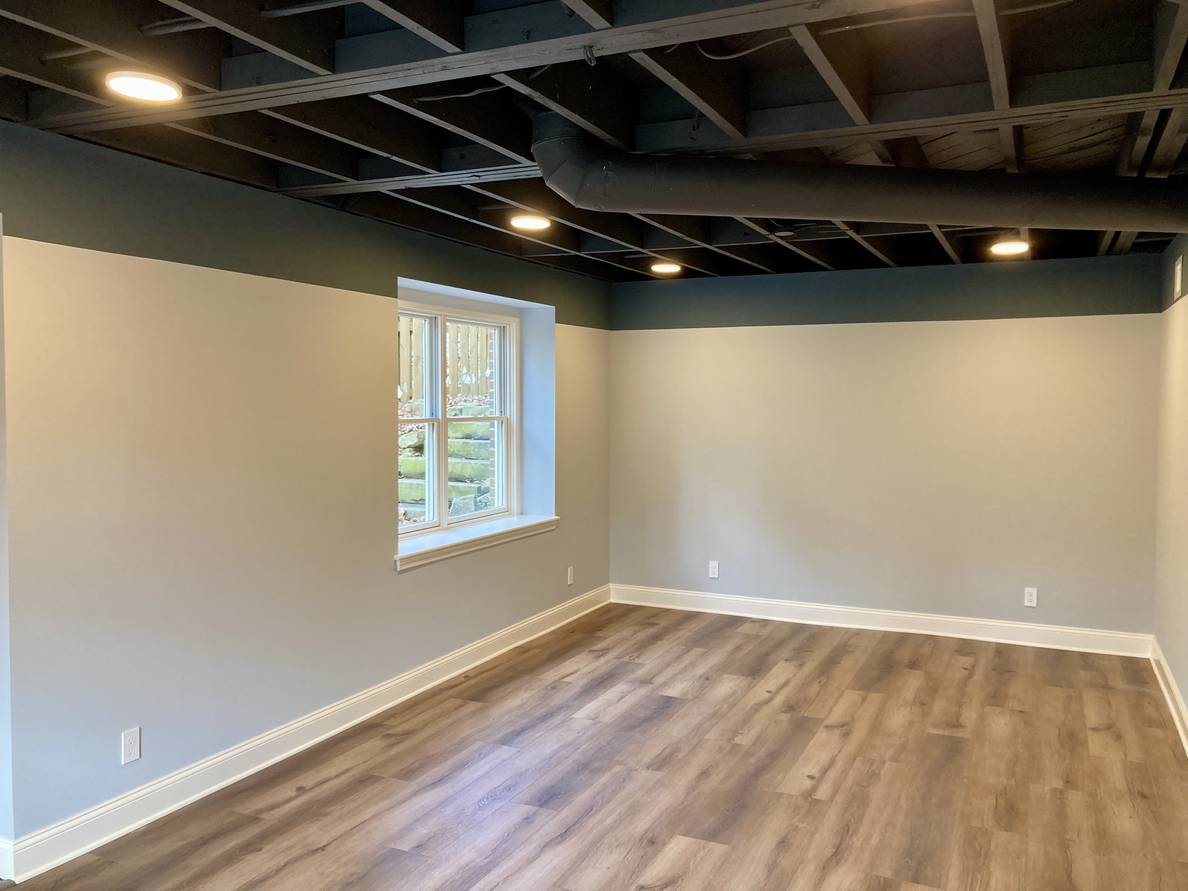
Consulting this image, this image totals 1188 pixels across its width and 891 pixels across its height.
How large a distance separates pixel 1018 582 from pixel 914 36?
3.83m

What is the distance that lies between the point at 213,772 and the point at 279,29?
8.59ft

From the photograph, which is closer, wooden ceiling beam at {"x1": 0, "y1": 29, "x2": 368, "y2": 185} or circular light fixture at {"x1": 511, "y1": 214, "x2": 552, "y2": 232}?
wooden ceiling beam at {"x1": 0, "y1": 29, "x2": 368, "y2": 185}

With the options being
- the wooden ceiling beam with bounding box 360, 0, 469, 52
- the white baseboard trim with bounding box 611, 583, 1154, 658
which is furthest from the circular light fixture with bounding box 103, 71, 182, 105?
the white baseboard trim with bounding box 611, 583, 1154, 658

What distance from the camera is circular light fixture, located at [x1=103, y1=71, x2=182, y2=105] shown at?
2.32 m

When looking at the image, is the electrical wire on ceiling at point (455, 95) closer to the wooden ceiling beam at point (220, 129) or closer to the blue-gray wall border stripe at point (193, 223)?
the wooden ceiling beam at point (220, 129)

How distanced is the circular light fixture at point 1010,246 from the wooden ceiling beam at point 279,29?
144 inches

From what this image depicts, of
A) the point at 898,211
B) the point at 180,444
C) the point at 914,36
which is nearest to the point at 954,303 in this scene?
the point at 898,211

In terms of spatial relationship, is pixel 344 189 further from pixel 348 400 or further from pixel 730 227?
pixel 730 227

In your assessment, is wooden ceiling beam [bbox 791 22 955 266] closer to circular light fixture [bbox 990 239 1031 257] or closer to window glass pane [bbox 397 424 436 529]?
circular light fixture [bbox 990 239 1031 257]

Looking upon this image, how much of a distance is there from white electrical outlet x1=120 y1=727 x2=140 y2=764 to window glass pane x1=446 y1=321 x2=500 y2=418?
99.0 inches

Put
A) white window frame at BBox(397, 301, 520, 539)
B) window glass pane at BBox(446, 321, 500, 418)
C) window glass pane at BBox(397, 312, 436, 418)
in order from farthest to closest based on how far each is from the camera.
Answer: window glass pane at BBox(446, 321, 500, 418), white window frame at BBox(397, 301, 520, 539), window glass pane at BBox(397, 312, 436, 418)

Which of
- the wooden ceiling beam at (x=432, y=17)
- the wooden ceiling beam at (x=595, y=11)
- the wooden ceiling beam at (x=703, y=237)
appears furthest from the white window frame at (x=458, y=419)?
the wooden ceiling beam at (x=595, y=11)

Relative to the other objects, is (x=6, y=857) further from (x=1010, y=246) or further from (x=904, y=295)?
(x=904, y=295)

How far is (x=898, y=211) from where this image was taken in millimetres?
3025
